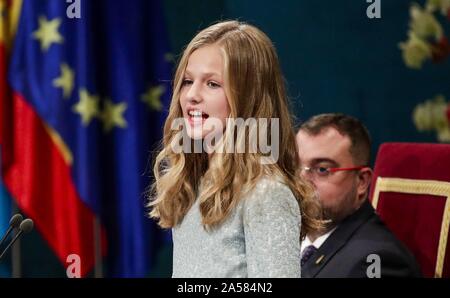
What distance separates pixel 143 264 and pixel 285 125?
2412mm

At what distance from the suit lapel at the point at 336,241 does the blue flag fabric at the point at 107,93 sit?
139cm

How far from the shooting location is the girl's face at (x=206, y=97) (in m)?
1.74

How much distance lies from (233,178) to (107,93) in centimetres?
239

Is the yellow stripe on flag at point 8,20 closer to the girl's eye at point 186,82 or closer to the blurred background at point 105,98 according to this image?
the blurred background at point 105,98

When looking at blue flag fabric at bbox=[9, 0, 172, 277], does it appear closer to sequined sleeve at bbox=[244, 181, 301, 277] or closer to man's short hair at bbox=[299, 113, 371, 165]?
man's short hair at bbox=[299, 113, 371, 165]

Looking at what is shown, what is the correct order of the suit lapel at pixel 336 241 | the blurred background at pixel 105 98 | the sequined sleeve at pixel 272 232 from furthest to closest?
the blurred background at pixel 105 98 < the suit lapel at pixel 336 241 < the sequined sleeve at pixel 272 232

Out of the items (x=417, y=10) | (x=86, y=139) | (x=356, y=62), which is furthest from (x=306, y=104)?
(x=86, y=139)

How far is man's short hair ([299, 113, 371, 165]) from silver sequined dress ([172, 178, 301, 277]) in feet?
4.57

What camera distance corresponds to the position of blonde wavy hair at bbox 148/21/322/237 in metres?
1.70

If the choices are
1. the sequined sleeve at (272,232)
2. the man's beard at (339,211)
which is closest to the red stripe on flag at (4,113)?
the man's beard at (339,211)

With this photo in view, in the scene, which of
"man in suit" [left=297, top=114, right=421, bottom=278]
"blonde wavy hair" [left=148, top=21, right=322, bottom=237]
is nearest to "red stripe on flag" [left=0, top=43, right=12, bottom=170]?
"man in suit" [left=297, top=114, right=421, bottom=278]

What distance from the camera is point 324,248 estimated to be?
280 centimetres

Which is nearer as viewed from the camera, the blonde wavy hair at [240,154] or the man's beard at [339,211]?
the blonde wavy hair at [240,154]
